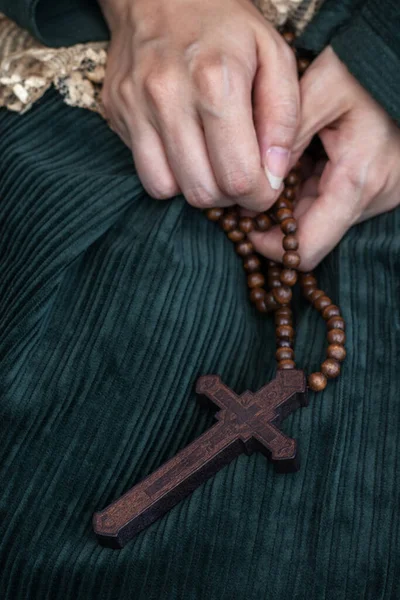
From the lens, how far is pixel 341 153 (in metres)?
1.00

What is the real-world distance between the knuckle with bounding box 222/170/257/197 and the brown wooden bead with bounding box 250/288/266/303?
→ 135mm

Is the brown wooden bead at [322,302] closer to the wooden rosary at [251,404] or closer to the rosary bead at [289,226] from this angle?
the wooden rosary at [251,404]

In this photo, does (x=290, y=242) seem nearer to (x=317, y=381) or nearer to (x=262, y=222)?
(x=262, y=222)

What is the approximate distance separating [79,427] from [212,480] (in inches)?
6.2

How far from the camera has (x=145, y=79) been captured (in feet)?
3.11

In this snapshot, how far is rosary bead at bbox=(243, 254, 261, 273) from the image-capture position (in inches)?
39.1

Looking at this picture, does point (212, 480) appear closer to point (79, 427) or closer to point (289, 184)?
point (79, 427)

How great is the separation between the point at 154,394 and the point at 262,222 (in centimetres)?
31

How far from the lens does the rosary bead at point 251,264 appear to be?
0.99 m

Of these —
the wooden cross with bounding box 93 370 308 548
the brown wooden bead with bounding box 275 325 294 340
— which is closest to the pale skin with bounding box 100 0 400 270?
the brown wooden bead with bounding box 275 325 294 340

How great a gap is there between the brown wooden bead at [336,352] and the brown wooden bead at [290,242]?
0.52 feet

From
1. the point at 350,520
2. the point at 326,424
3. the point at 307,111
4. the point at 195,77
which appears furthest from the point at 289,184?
the point at 350,520

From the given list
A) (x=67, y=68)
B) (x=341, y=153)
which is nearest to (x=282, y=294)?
(x=341, y=153)

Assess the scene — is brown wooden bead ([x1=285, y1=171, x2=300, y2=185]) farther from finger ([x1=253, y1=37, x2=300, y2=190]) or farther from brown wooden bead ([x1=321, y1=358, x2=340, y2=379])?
brown wooden bead ([x1=321, y1=358, x2=340, y2=379])
